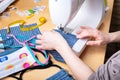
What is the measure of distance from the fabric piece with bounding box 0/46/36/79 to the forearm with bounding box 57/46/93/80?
5.8 inches

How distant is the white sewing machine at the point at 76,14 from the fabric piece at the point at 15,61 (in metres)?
0.20

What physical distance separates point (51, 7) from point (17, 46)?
253 mm

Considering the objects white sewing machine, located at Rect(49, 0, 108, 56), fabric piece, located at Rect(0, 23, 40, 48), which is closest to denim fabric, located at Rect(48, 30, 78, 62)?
white sewing machine, located at Rect(49, 0, 108, 56)

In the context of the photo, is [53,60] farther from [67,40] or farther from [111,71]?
[111,71]

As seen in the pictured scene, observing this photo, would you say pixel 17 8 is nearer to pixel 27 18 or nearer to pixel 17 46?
pixel 27 18

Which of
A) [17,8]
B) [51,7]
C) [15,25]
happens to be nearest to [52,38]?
[51,7]

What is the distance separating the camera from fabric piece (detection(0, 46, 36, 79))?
2.83 ft

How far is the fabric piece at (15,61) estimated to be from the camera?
0.86m

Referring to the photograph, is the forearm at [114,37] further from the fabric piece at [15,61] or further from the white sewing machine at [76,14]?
the fabric piece at [15,61]

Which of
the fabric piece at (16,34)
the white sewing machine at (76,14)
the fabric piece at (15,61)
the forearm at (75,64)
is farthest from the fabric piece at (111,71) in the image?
the fabric piece at (16,34)

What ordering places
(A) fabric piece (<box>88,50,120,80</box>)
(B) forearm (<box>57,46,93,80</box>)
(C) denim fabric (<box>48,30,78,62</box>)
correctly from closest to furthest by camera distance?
(A) fabric piece (<box>88,50,120,80</box>) → (B) forearm (<box>57,46,93,80</box>) → (C) denim fabric (<box>48,30,78,62</box>)

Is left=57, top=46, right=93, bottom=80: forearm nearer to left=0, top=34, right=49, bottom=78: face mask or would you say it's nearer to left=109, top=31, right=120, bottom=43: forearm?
left=0, top=34, right=49, bottom=78: face mask

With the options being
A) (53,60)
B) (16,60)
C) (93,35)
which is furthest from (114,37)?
(16,60)

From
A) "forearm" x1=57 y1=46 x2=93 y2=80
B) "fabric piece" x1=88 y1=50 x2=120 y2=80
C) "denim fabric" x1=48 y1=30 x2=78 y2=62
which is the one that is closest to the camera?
"fabric piece" x1=88 y1=50 x2=120 y2=80
